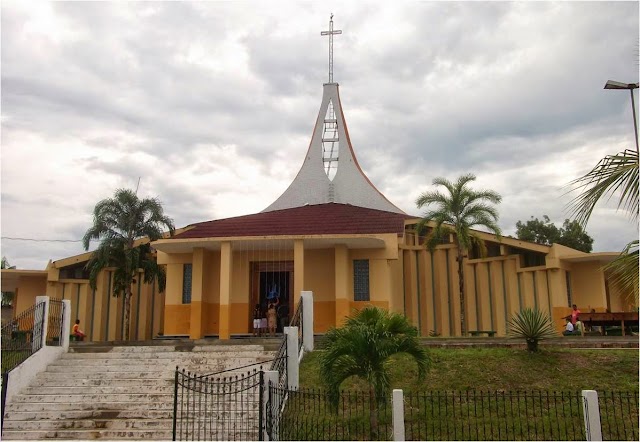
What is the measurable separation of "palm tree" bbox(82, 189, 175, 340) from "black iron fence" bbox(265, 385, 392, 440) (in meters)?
12.1

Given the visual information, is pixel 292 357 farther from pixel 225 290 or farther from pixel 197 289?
pixel 197 289

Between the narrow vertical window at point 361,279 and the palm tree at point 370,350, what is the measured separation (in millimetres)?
9034

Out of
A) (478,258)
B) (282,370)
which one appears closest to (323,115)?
(478,258)

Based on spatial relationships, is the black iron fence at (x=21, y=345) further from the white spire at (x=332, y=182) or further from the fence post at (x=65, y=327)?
the white spire at (x=332, y=182)

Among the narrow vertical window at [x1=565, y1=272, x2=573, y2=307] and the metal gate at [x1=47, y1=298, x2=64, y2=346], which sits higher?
the narrow vertical window at [x1=565, y1=272, x2=573, y2=307]

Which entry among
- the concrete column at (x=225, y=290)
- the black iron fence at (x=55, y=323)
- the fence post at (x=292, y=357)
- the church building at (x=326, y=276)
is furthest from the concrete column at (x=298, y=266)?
the black iron fence at (x=55, y=323)

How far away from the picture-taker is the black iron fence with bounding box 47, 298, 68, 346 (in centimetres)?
1502

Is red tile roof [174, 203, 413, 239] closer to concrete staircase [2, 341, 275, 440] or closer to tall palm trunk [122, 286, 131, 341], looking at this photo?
tall palm trunk [122, 286, 131, 341]

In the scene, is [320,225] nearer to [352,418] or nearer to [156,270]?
[156,270]

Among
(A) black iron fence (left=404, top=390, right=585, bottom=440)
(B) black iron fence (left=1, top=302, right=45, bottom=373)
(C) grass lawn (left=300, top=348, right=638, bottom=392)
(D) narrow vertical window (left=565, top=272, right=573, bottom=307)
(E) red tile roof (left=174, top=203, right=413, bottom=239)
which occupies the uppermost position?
(E) red tile roof (left=174, top=203, right=413, bottom=239)

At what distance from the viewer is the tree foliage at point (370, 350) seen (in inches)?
387

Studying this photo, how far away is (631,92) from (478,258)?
16.8 metres

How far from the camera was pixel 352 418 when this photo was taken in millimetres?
10602

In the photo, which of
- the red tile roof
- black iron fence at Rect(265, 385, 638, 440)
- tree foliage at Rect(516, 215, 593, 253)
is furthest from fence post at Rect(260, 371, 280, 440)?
tree foliage at Rect(516, 215, 593, 253)
